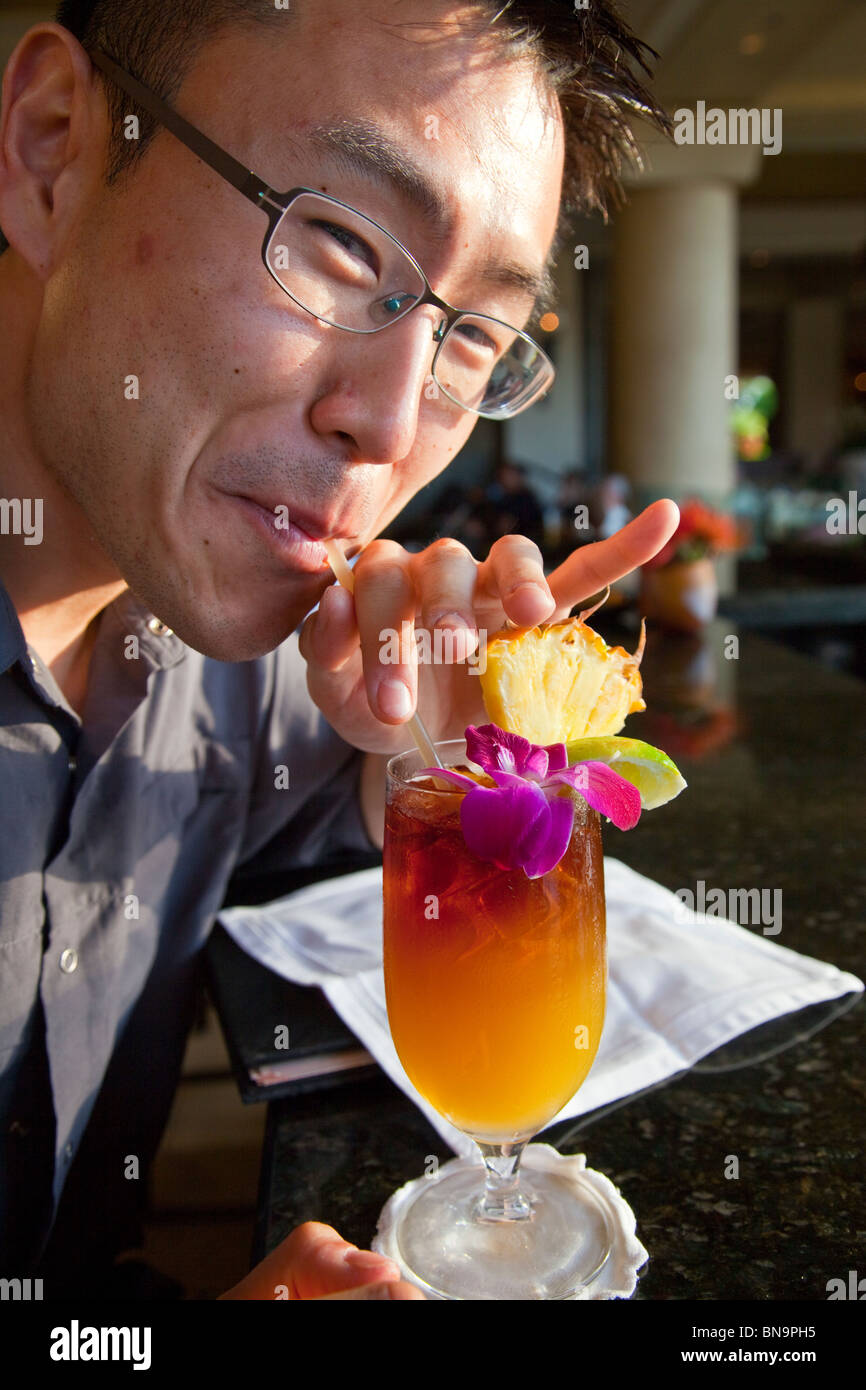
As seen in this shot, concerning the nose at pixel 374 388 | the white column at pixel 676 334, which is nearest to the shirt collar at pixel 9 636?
the nose at pixel 374 388

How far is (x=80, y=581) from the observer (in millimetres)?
1363

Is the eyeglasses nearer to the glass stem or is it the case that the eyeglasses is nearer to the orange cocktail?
the orange cocktail

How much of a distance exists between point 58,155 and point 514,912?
100 cm

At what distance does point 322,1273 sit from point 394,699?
1.44 feet

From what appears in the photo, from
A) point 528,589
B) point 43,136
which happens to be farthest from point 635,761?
point 43,136

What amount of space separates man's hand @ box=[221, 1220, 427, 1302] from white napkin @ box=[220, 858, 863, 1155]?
0.25 meters

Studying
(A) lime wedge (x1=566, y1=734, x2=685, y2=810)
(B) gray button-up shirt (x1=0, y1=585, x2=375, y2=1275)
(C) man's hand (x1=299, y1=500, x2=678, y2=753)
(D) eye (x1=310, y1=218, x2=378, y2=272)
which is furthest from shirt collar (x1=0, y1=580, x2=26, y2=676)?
(A) lime wedge (x1=566, y1=734, x2=685, y2=810)

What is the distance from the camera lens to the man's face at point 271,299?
1.00 m

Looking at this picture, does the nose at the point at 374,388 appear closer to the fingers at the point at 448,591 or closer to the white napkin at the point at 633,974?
the fingers at the point at 448,591

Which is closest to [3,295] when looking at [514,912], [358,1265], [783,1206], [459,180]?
[459,180]

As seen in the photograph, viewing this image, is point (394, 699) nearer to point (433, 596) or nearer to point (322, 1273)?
point (433, 596)

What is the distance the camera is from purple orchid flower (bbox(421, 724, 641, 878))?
75 cm
